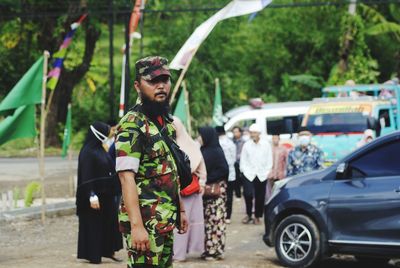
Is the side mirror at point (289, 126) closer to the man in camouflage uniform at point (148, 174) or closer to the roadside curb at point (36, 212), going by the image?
the roadside curb at point (36, 212)

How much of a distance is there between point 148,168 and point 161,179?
0.11m

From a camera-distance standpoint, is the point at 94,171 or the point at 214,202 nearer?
the point at 94,171

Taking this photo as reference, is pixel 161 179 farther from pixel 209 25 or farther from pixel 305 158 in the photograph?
pixel 209 25

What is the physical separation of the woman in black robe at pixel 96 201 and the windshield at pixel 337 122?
10226mm

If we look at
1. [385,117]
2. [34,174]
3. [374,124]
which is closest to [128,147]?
[374,124]

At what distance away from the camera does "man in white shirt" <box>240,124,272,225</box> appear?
17.2m

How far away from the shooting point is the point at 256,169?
17.2m

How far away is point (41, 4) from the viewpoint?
3500cm

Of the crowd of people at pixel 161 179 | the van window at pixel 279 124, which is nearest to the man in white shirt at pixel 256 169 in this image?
the crowd of people at pixel 161 179

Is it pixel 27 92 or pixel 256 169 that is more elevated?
pixel 27 92

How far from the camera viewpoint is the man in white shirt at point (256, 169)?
1717 cm

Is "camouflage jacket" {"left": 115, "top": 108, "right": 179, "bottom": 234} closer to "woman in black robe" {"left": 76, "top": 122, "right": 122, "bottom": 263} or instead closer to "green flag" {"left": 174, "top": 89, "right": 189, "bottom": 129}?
"woman in black robe" {"left": 76, "top": 122, "right": 122, "bottom": 263}

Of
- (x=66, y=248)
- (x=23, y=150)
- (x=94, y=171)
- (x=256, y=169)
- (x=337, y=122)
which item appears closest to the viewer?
(x=94, y=171)

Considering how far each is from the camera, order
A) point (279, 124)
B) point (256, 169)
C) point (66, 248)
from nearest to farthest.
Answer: point (66, 248)
point (256, 169)
point (279, 124)
